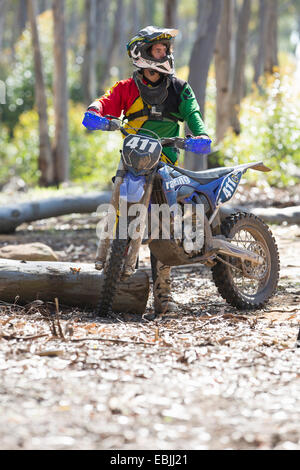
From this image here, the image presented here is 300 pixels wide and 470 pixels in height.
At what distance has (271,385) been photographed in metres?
3.62

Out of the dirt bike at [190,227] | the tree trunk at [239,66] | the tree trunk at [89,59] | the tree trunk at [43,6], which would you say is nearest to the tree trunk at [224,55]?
the tree trunk at [239,66]

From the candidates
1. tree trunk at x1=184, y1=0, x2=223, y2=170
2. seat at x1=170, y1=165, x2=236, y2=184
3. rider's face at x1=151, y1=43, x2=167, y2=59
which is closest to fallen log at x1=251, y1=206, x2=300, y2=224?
tree trunk at x1=184, y1=0, x2=223, y2=170

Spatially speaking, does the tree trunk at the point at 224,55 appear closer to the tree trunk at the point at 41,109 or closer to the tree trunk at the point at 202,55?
the tree trunk at the point at 202,55

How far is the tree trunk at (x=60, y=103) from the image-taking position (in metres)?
20.0

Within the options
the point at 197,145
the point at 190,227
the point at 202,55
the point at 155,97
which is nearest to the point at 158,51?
the point at 155,97

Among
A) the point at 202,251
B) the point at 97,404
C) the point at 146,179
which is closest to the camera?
the point at 97,404

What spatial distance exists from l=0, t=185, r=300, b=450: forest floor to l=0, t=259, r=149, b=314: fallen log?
4.1 inches

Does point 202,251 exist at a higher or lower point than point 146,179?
lower

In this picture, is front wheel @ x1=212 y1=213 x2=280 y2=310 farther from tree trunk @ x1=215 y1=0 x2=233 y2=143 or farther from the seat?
tree trunk @ x1=215 y1=0 x2=233 y2=143

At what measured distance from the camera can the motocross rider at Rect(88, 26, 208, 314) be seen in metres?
5.47

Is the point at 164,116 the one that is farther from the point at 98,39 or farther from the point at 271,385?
the point at 98,39
